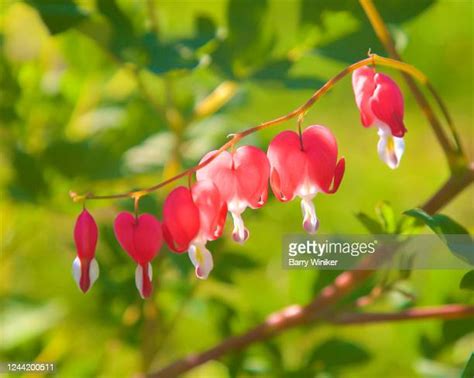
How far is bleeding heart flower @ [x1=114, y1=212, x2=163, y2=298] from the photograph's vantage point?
2.31ft

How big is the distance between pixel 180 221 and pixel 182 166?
13.4 inches

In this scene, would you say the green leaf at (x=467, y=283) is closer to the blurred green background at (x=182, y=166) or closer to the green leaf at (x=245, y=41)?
the blurred green background at (x=182, y=166)

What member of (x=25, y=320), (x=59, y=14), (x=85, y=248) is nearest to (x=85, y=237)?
(x=85, y=248)

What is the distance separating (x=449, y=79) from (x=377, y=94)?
0.82 metres

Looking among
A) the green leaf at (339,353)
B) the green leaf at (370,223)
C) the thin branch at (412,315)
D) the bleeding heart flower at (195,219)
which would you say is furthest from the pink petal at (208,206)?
the green leaf at (339,353)

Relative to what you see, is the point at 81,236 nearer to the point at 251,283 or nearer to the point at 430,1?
the point at 430,1

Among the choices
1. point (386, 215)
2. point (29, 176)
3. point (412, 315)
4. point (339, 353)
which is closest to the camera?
point (386, 215)

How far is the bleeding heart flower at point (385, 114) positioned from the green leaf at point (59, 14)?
1.00 ft

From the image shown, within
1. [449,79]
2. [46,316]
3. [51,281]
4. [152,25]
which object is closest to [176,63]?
[152,25]

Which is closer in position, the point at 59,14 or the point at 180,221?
the point at 180,221

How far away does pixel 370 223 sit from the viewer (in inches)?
28.8

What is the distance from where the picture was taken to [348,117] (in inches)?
53.9

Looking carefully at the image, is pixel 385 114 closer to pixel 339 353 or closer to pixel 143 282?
pixel 143 282

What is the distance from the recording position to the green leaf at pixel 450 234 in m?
0.62
